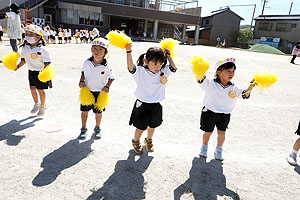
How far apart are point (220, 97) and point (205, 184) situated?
1.14 meters

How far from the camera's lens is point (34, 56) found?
12.3ft

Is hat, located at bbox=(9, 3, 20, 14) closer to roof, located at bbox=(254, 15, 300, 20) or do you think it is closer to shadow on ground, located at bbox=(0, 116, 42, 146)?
shadow on ground, located at bbox=(0, 116, 42, 146)

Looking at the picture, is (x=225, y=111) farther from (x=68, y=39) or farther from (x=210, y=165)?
(x=68, y=39)

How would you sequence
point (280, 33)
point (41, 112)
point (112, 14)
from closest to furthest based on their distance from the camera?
point (41, 112)
point (112, 14)
point (280, 33)

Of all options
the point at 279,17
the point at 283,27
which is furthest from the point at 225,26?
the point at 279,17

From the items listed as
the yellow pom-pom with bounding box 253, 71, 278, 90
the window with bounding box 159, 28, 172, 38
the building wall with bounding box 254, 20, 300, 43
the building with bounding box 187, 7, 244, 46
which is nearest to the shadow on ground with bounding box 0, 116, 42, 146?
the yellow pom-pom with bounding box 253, 71, 278, 90

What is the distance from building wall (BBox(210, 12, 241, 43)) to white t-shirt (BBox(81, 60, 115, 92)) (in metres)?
46.0

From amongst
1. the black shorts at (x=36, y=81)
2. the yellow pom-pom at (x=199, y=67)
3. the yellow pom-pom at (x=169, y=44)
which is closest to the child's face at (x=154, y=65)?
the yellow pom-pom at (x=169, y=44)

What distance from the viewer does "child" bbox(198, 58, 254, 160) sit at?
286 cm

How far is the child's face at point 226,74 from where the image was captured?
2.80 meters

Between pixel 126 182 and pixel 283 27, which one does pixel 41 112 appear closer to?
pixel 126 182

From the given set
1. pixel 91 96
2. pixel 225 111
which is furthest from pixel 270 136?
pixel 91 96

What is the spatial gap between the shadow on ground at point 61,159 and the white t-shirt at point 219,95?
6.03 ft

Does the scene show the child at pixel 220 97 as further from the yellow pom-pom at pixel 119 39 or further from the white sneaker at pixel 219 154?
the yellow pom-pom at pixel 119 39
